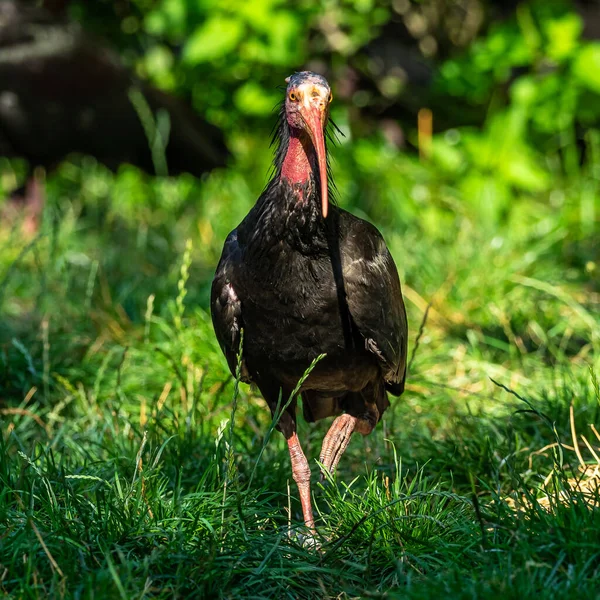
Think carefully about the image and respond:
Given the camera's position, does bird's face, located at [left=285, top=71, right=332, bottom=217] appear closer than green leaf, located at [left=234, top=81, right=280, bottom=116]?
Yes

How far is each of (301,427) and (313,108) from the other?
5.17 feet

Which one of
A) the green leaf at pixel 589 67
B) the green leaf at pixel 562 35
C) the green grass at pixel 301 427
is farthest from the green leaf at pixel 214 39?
the green leaf at pixel 589 67

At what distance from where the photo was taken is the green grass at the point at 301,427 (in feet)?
8.88

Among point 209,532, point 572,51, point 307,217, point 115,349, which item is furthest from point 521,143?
point 209,532

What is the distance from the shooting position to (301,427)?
410 cm

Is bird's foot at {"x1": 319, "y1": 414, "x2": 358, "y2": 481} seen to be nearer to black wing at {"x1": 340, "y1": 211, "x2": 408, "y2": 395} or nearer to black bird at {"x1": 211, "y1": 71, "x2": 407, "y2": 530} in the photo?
black bird at {"x1": 211, "y1": 71, "x2": 407, "y2": 530}

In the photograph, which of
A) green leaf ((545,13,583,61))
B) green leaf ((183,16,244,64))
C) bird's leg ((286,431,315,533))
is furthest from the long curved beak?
green leaf ((545,13,583,61))

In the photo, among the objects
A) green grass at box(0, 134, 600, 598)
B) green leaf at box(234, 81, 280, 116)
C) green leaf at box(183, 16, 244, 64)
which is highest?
green leaf at box(183, 16, 244, 64)

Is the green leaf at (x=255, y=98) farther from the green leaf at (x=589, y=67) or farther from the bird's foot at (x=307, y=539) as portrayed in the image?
the bird's foot at (x=307, y=539)

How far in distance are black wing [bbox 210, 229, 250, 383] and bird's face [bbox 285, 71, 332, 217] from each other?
0.43 meters

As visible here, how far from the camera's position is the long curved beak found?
2949mm

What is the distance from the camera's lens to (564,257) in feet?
19.2

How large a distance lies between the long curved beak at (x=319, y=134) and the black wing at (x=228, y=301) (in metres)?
0.46

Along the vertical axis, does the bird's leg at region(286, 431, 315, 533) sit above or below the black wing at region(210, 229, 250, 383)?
below
